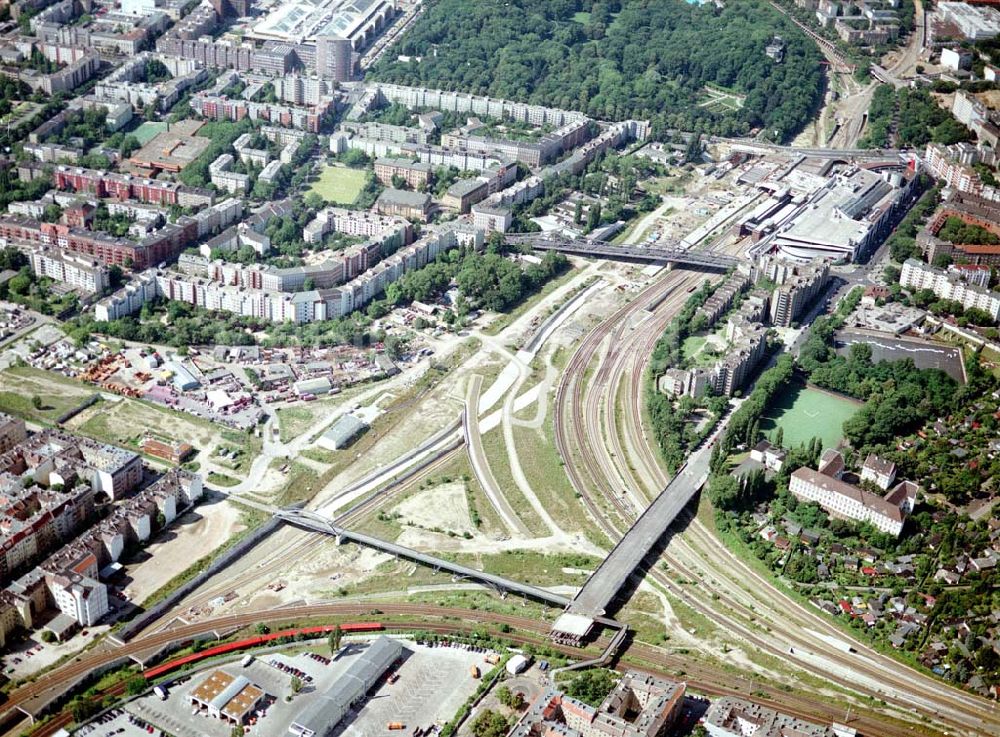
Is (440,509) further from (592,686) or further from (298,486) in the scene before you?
(592,686)

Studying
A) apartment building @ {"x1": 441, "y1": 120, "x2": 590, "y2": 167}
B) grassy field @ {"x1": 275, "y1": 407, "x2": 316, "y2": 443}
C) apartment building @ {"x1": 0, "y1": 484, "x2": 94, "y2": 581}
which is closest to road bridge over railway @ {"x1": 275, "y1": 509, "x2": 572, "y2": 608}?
grassy field @ {"x1": 275, "y1": 407, "x2": 316, "y2": 443}

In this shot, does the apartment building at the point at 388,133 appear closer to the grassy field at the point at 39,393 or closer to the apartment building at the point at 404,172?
the apartment building at the point at 404,172

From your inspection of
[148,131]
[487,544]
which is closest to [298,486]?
[487,544]

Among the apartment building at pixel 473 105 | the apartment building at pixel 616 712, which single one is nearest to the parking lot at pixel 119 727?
the apartment building at pixel 616 712

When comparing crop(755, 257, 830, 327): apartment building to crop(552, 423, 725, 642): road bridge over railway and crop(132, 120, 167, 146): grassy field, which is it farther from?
crop(132, 120, 167, 146): grassy field

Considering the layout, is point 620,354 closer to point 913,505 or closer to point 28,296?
point 913,505
